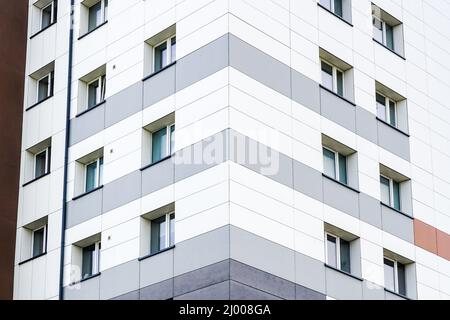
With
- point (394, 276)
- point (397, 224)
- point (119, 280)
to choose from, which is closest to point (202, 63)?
point (119, 280)

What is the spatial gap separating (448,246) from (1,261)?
47.6ft

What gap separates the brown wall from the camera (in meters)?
35.0

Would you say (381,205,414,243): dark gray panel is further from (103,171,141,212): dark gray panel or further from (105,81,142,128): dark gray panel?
(105,81,142,128): dark gray panel

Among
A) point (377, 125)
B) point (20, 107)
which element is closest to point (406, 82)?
point (377, 125)

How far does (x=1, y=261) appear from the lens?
1364 inches

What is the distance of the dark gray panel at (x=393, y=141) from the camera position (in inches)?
1356

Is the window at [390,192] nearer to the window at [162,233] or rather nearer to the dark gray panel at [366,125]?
the dark gray panel at [366,125]

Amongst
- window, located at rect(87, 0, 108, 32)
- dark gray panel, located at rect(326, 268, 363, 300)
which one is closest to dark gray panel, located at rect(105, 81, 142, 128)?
window, located at rect(87, 0, 108, 32)

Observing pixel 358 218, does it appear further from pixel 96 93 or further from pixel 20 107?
pixel 20 107

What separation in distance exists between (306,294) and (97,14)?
1225 cm

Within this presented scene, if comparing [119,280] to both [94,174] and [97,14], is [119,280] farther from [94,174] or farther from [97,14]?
[97,14]

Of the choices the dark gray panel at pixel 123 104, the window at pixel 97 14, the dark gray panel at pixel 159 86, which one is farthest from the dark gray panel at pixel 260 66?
the window at pixel 97 14

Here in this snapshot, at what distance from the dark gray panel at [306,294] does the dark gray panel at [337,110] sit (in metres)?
5.57
